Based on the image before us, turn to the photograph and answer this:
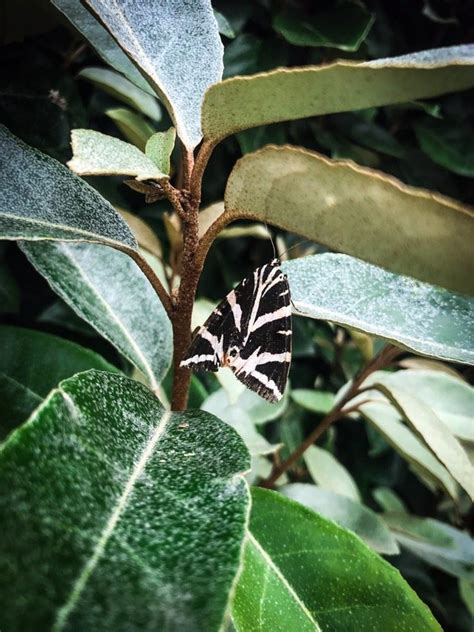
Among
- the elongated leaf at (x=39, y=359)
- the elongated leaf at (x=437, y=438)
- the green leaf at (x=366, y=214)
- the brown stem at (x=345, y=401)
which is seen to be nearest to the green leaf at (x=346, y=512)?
the brown stem at (x=345, y=401)

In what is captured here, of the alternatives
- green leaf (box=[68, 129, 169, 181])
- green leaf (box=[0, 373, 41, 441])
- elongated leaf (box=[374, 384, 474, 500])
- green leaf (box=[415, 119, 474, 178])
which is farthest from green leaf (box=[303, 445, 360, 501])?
green leaf (box=[68, 129, 169, 181])

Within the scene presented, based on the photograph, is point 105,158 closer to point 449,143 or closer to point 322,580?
point 322,580

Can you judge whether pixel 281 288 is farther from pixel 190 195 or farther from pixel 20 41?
pixel 20 41

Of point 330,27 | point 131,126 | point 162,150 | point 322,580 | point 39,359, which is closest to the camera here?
point 162,150

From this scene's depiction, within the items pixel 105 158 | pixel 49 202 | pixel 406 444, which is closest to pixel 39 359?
pixel 49 202

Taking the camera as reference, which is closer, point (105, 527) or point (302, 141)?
point (105, 527)

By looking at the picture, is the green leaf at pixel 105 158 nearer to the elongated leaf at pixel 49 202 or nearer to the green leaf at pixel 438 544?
A: the elongated leaf at pixel 49 202

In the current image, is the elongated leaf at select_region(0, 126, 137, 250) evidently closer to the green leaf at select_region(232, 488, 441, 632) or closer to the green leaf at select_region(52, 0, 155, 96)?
the green leaf at select_region(52, 0, 155, 96)
